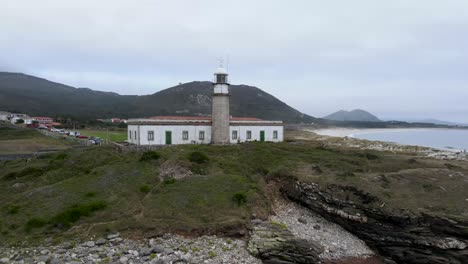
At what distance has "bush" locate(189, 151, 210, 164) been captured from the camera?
27.2 meters

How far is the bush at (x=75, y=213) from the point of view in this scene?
18.9 m

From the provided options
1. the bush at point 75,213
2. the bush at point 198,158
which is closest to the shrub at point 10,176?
the bush at point 75,213

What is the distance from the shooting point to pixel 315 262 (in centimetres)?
1744

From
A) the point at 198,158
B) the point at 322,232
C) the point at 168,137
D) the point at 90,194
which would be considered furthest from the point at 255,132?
the point at 90,194

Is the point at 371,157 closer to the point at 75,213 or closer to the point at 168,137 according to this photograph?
the point at 168,137

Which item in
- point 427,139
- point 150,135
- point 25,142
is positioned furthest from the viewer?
point 427,139

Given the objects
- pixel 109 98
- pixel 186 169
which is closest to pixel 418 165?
pixel 186 169

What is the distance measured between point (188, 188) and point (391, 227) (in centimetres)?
1271

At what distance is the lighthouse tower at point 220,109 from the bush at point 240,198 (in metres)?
15.1

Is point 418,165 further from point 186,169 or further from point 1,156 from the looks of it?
point 1,156

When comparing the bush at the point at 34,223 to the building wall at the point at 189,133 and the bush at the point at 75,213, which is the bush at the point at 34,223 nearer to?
the bush at the point at 75,213

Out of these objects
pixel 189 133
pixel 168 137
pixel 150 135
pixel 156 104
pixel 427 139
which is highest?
pixel 156 104

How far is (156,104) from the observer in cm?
15775

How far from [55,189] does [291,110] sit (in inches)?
6609
